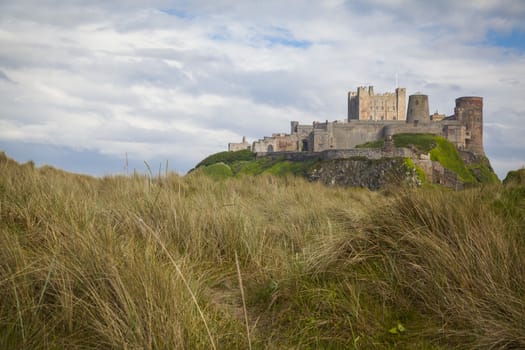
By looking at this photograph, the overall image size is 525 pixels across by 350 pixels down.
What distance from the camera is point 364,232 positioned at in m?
3.91

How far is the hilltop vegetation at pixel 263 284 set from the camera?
7.34ft

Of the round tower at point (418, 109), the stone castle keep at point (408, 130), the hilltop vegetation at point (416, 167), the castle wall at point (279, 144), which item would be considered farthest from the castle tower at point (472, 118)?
the castle wall at point (279, 144)

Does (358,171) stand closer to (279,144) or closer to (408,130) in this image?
(408,130)

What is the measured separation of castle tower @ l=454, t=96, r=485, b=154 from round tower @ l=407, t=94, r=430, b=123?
12.6 feet

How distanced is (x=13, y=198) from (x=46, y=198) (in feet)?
1.82

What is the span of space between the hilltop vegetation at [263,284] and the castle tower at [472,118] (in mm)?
55511

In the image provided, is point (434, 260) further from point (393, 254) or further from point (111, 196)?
point (111, 196)

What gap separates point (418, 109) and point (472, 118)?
251 inches

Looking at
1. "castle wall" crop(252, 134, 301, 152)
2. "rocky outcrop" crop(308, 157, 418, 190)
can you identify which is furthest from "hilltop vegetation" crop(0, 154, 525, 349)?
"castle wall" crop(252, 134, 301, 152)

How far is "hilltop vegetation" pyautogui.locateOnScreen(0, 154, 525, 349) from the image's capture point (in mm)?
2236

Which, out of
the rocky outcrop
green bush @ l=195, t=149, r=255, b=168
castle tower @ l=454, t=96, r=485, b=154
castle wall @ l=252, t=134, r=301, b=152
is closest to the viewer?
the rocky outcrop

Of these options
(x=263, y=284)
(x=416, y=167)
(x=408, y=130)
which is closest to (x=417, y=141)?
(x=408, y=130)

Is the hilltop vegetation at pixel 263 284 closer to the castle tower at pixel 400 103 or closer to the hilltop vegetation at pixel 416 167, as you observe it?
the hilltop vegetation at pixel 416 167

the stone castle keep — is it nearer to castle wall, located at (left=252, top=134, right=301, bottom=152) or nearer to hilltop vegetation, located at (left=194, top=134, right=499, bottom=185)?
castle wall, located at (left=252, top=134, right=301, bottom=152)
